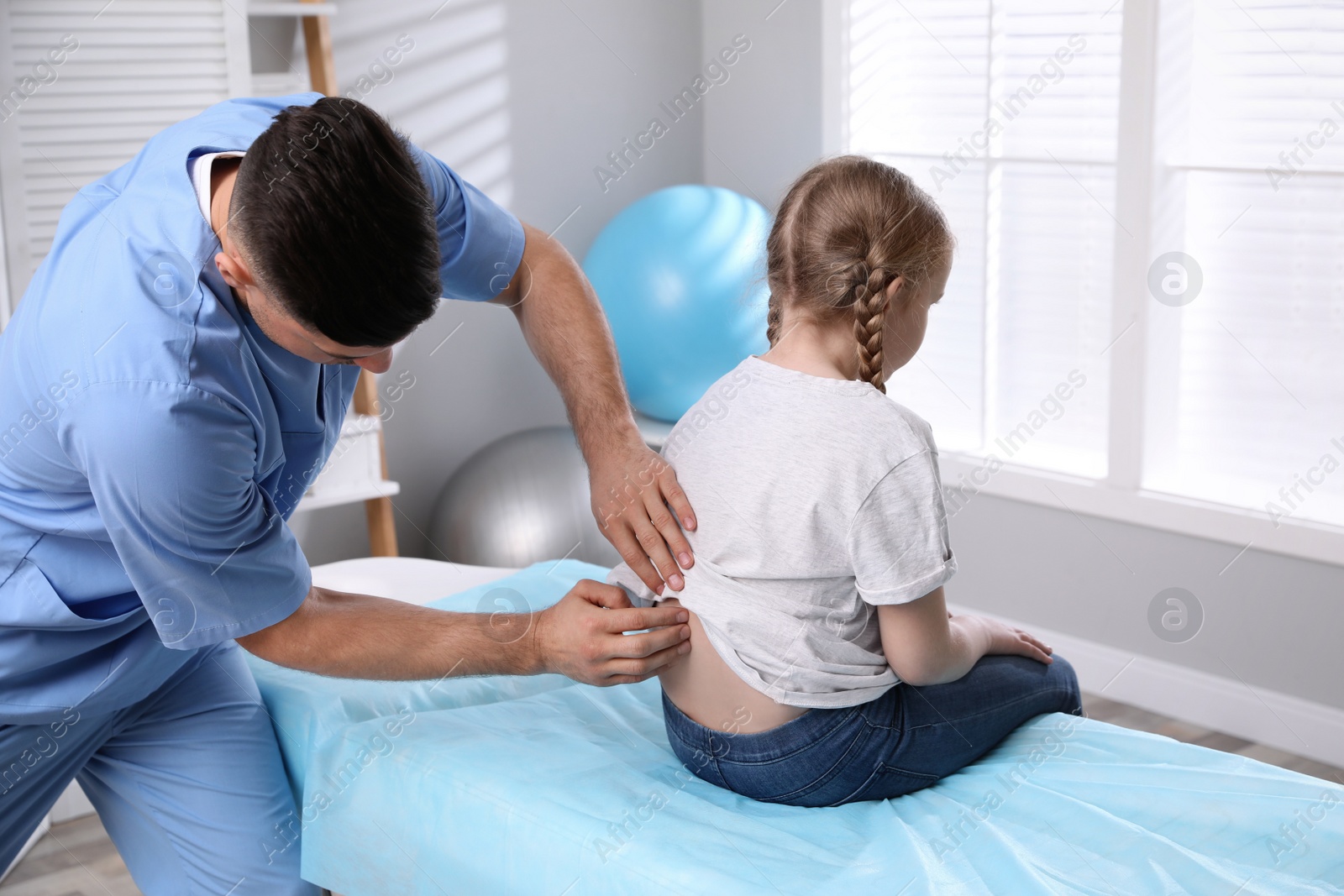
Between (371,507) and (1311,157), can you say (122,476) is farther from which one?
(1311,157)

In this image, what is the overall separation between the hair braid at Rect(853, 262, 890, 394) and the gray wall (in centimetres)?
141

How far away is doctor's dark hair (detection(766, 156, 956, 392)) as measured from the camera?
4.01 ft

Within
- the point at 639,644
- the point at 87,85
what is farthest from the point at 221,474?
the point at 87,85

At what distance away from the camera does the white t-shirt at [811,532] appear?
3.68ft

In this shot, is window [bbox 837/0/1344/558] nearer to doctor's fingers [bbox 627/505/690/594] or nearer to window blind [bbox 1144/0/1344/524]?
window blind [bbox 1144/0/1344/524]

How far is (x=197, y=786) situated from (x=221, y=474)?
1.77 feet

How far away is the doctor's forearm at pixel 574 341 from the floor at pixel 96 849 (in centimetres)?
117

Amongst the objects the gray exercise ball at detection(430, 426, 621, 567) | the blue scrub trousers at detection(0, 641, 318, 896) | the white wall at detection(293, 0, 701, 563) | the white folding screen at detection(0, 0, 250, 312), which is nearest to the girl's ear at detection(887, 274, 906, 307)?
the blue scrub trousers at detection(0, 641, 318, 896)

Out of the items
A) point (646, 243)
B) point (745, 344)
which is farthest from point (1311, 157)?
point (646, 243)

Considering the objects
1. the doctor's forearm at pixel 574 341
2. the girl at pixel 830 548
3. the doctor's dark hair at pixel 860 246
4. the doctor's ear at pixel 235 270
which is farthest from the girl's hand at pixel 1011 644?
the doctor's ear at pixel 235 270

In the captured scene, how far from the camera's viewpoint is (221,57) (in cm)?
238

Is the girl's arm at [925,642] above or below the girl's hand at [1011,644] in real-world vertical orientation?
above

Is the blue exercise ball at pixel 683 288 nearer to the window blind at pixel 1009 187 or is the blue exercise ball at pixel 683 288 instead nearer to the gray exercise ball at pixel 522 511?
the gray exercise ball at pixel 522 511

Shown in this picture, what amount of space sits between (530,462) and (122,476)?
64.5 inches
